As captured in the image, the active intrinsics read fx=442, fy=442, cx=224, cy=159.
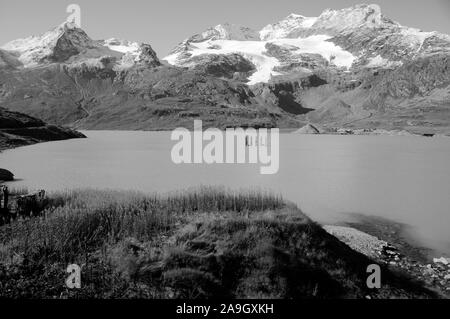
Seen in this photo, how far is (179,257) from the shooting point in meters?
16.7

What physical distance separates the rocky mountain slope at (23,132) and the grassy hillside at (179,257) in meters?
105

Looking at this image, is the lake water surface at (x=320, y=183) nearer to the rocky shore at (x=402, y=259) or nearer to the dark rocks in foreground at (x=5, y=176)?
→ the dark rocks in foreground at (x=5, y=176)

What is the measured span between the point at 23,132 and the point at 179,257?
14051 cm

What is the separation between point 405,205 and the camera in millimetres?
42000

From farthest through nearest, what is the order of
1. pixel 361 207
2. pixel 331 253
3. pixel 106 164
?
1. pixel 106 164
2. pixel 361 207
3. pixel 331 253

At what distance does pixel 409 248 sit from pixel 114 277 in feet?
61.5

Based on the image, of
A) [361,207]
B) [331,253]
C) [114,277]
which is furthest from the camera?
[361,207]

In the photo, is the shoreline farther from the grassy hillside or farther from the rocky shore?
the grassy hillside

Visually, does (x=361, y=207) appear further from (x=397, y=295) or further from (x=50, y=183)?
(x=50, y=183)

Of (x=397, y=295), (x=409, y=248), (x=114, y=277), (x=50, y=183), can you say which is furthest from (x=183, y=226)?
(x=50, y=183)

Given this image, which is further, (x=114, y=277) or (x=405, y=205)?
(x=405, y=205)

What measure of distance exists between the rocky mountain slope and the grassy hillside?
104637 mm

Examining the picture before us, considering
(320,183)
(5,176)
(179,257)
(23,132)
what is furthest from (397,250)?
(23,132)

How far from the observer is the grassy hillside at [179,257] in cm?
1527
